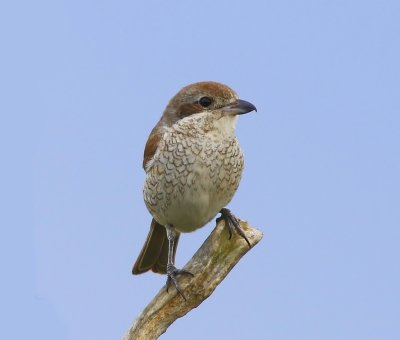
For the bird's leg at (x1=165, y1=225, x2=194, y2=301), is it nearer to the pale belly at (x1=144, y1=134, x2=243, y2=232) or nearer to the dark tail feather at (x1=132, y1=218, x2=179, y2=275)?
the pale belly at (x1=144, y1=134, x2=243, y2=232)

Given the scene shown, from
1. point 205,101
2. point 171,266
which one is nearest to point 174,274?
point 171,266

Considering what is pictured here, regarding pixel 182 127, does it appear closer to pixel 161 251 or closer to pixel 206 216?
pixel 206 216

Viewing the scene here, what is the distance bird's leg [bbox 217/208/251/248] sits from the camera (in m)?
7.41

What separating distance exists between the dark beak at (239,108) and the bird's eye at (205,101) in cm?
13

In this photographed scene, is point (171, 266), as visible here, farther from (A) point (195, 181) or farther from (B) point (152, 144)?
(B) point (152, 144)

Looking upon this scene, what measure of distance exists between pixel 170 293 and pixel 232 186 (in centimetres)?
99

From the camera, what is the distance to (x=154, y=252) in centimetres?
835

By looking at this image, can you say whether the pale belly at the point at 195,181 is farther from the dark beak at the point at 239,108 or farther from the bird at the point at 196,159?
the dark beak at the point at 239,108

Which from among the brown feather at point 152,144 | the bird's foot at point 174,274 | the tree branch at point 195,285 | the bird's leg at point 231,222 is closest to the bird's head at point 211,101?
the brown feather at point 152,144

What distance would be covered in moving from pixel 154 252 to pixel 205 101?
1666mm

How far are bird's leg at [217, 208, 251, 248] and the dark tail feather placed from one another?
0.93 meters

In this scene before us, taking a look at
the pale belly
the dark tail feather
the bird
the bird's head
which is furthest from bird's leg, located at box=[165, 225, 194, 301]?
the bird's head

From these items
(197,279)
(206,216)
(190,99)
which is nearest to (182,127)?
(190,99)

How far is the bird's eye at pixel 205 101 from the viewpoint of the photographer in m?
7.40
